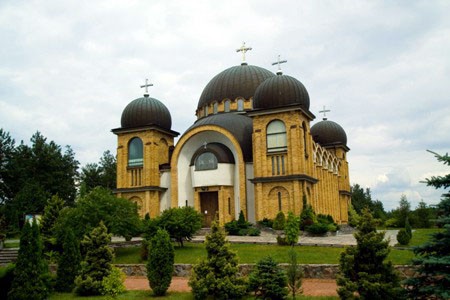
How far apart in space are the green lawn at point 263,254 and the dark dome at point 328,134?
91.6 feet

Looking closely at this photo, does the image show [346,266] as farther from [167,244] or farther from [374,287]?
[167,244]

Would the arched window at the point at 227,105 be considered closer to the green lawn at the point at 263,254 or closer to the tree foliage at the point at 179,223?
the tree foliage at the point at 179,223

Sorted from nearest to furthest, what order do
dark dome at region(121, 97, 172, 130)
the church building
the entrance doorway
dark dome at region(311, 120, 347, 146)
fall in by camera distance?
the church building
the entrance doorway
dark dome at region(121, 97, 172, 130)
dark dome at region(311, 120, 347, 146)

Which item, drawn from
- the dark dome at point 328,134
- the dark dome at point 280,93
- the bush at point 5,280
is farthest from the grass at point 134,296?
the dark dome at point 328,134

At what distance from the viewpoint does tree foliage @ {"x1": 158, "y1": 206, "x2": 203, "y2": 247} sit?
22625 millimetres

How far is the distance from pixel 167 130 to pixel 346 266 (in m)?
28.8

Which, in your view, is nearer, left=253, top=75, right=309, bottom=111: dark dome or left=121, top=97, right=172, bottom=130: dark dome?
left=253, top=75, right=309, bottom=111: dark dome

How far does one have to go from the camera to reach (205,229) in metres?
31.5

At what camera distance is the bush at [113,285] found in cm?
1532

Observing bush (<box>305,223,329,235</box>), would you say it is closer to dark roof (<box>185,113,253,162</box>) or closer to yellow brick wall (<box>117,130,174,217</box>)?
dark roof (<box>185,113,253,162</box>)

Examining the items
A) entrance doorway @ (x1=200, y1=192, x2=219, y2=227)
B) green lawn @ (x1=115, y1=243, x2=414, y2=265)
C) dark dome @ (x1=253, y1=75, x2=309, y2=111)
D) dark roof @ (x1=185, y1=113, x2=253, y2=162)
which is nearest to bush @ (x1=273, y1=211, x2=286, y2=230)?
dark roof @ (x1=185, y1=113, x2=253, y2=162)

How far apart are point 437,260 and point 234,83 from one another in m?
32.9

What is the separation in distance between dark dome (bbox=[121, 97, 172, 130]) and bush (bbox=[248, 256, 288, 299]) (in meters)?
25.9

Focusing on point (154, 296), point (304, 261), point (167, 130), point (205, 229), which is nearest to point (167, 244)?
point (154, 296)
